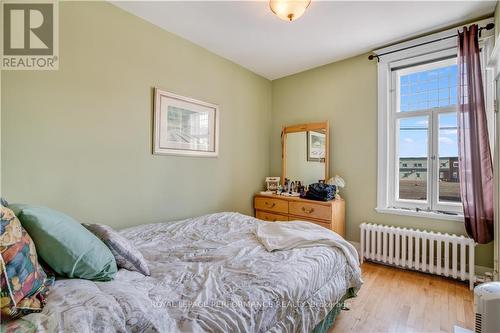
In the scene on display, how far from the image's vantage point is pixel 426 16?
2211 mm

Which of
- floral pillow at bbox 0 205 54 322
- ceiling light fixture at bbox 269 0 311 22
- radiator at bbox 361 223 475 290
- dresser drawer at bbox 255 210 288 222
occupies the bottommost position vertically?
radiator at bbox 361 223 475 290

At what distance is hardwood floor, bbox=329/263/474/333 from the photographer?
169 cm

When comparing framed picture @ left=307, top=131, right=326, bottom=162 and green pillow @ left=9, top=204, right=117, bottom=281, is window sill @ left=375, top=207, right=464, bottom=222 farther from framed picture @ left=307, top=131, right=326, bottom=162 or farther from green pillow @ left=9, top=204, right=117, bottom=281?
green pillow @ left=9, top=204, right=117, bottom=281

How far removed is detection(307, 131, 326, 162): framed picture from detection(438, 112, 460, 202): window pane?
130 centimetres

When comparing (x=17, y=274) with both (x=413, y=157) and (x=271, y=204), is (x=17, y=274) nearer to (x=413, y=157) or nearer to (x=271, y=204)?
(x=271, y=204)

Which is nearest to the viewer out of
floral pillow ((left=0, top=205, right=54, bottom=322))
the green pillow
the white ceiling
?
floral pillow ((left=0, top=205, right=54, bottom=322))

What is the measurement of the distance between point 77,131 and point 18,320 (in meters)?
1.56

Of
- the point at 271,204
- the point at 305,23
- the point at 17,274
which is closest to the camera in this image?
the point at 17,274

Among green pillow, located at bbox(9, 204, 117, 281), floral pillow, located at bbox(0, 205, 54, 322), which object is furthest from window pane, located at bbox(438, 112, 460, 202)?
floral pillow, located at bbox(0, 205, 54, 322)

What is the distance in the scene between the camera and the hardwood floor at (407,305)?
5.53ft

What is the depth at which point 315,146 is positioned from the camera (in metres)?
3.33

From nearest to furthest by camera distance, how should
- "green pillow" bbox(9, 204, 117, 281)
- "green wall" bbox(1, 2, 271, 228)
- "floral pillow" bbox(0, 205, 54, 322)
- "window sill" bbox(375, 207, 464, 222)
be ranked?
"floral pillow" bbox(0, 205, 54, 322) → "green pillow" bbox(9, 204, 117, 281) → "green wall" bbox(1, 2, 271, 228) → "window sill" bbox(375, 207, 464, 222)

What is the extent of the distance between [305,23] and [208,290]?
252cm

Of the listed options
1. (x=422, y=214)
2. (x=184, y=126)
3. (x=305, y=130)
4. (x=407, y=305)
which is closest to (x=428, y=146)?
(x=422, y=214)
